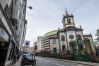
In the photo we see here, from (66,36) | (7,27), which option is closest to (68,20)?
(66,36)

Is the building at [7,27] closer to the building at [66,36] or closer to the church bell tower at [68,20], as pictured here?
the building at [66,36]

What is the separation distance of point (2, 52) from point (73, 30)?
43731mm

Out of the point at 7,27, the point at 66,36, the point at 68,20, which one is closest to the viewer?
the point at 7,27

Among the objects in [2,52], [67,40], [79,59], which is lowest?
[79,59]

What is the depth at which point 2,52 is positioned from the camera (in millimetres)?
13672

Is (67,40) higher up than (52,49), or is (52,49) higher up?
(67,40)

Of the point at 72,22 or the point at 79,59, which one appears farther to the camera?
the point at 72,22

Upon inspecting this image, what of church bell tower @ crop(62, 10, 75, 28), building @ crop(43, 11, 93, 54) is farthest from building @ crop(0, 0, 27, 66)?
church bell tower @ crop(62, 10, 75, 28)

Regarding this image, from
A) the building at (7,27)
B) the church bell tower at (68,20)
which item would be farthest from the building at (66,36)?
the building at (7,27)

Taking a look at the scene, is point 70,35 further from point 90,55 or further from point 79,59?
point 90,55

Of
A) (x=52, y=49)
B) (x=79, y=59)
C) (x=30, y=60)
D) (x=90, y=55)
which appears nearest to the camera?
(x=30, y=60)

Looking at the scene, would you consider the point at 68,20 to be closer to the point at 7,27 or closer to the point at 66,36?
the point at 66,36

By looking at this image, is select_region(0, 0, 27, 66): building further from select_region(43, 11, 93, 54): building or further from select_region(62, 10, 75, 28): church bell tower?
select_region(62, 10, 75, 28): church bell tower

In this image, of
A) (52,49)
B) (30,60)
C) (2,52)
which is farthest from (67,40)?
(2,52)
